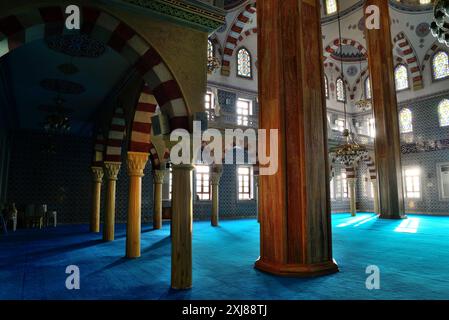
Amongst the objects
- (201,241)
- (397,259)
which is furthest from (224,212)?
(397,259)

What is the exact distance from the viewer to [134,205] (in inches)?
A: 221

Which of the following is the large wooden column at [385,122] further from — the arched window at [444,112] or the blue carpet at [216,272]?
the arched window at [444,112]

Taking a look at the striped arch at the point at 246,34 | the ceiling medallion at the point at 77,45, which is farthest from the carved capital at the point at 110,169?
the striped arch at the point at 246,34

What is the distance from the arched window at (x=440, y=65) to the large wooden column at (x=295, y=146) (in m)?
14.8

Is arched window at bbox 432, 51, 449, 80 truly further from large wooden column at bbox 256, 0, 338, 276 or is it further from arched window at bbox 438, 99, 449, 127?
large wooden column at bbox 256, 0, 338, 276

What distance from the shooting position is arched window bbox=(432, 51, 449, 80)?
15641mm

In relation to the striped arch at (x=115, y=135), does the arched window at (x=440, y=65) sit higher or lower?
higher

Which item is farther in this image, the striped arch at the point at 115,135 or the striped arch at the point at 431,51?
the striped arch at the point at 431,51

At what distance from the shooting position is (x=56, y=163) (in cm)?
1237

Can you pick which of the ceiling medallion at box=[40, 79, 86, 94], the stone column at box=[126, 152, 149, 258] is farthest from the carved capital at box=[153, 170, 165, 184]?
the stone column at box=[126, 152, 149, 258]

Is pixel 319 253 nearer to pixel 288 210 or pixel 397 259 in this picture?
pixel 288 210

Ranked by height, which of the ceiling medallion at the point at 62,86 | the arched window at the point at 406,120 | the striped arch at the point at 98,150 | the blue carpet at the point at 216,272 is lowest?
the blue carpet at the point at 216,272

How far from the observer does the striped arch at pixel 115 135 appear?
7137 mm

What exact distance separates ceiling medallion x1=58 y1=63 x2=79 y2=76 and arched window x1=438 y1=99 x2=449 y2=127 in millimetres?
16915
